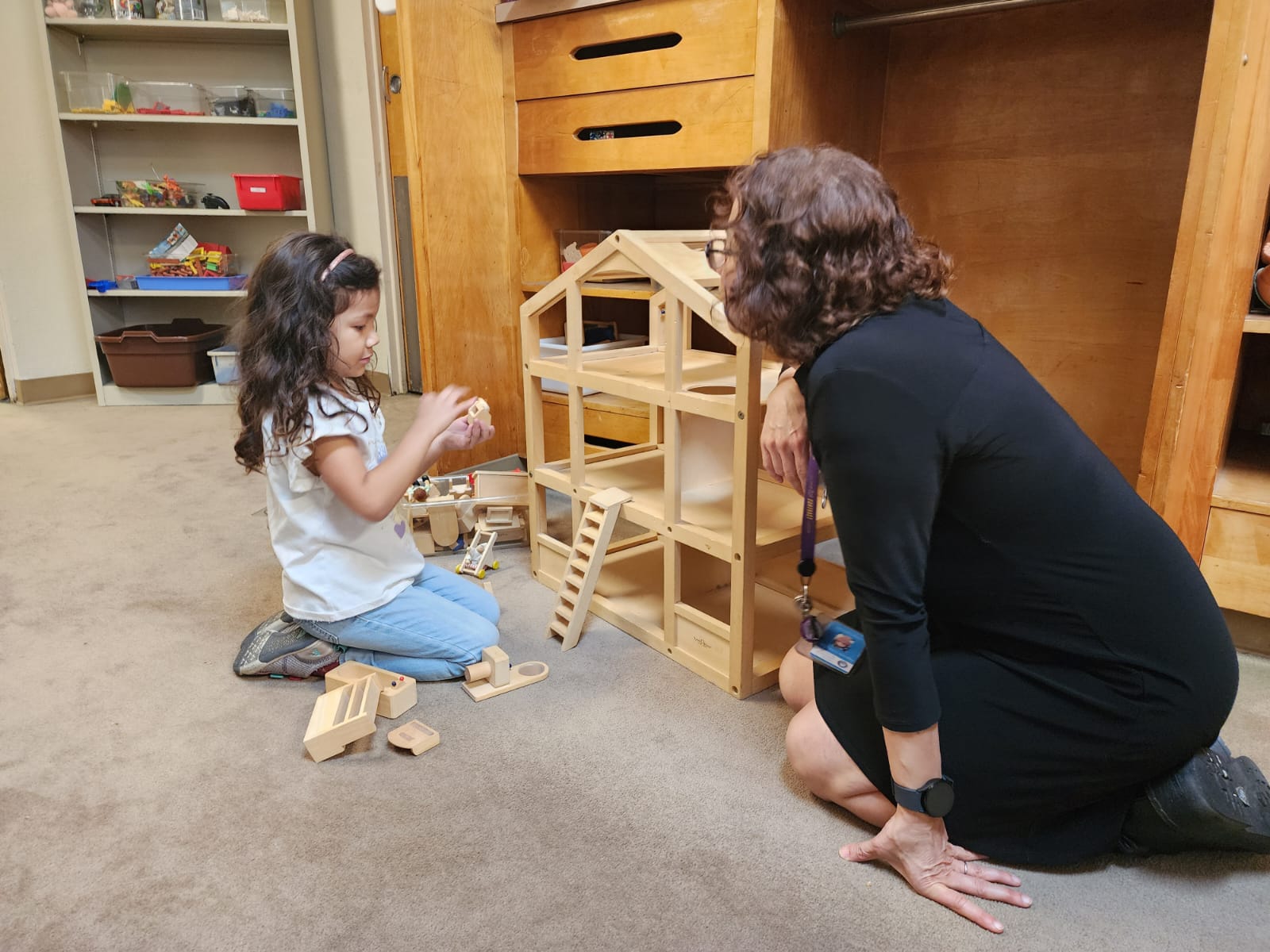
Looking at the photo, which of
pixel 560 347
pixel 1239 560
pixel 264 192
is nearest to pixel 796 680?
pixel 1239 560

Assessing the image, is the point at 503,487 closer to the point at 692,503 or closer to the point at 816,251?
the point at 692,503

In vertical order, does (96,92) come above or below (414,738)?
above

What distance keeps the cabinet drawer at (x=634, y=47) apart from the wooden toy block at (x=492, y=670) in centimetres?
117

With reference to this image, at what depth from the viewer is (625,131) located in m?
2.03

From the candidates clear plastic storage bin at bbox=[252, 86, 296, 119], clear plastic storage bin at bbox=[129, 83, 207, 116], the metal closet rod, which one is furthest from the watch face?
clear plastic storage bin at bbox=[129, 83, 207, 116]

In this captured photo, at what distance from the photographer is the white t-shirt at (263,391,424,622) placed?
1.38 m

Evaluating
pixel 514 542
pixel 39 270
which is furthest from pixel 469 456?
pixel 39 270

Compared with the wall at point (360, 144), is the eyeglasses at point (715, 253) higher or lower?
lower

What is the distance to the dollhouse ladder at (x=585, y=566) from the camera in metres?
1.50

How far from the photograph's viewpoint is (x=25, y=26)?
3.17m

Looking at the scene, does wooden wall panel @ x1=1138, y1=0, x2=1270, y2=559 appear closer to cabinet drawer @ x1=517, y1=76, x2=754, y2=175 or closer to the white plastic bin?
cabinet drawer @ x1=517, y1=76, x2=754, y2=175

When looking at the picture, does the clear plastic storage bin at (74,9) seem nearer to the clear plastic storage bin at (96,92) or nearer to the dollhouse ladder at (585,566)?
the clear plastic storage bin at (96,92)

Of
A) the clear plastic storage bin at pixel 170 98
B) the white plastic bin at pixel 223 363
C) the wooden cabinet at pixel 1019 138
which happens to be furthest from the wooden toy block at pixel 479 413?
the clear plastic storage bin at pixel 170 98

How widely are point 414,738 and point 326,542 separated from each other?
37 centimetres
